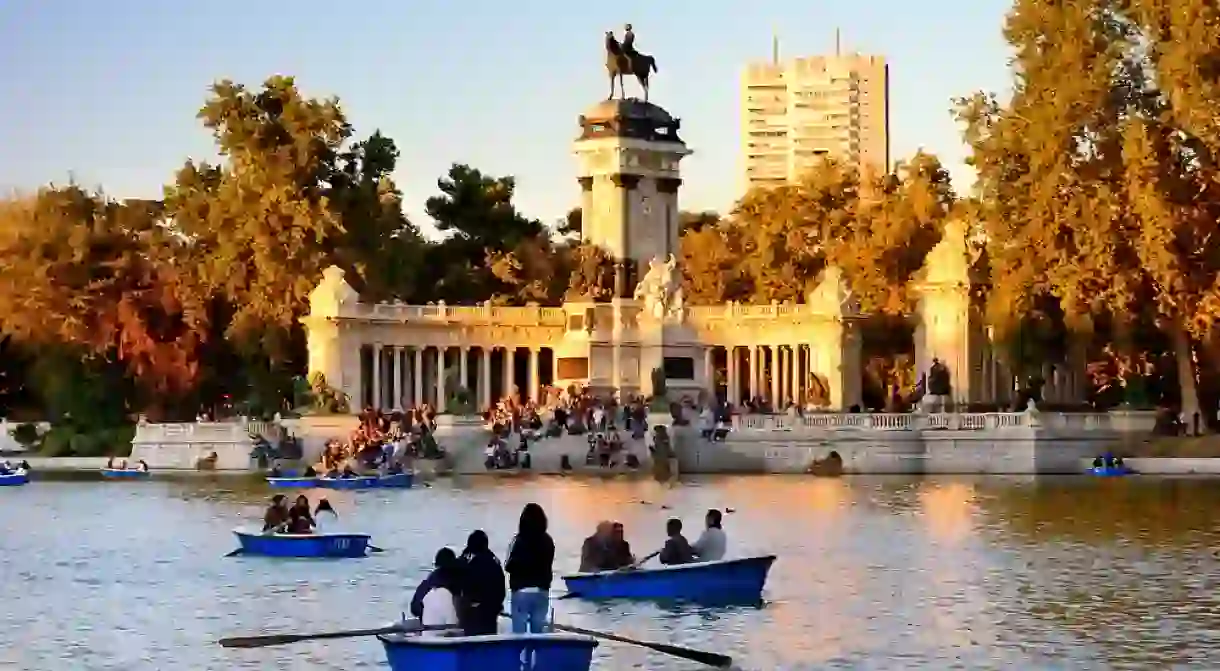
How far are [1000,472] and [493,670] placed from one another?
148 feet

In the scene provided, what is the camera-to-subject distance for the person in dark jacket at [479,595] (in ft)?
73.2

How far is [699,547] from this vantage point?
30.3m

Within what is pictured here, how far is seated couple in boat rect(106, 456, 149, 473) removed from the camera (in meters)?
71.4

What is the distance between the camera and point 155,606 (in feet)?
102

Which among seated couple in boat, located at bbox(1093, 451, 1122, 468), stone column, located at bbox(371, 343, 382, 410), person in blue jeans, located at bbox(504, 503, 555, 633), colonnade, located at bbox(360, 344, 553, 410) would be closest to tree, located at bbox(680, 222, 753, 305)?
colonnade, located at bbox(360, 344, 553, 410)

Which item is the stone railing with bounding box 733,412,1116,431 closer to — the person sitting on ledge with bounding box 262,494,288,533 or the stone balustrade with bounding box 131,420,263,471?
the stone balustrade with bounding box 131,420,263,471

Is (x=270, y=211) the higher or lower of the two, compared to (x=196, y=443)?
higher

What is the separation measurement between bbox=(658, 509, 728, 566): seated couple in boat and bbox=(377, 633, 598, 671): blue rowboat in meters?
7.85

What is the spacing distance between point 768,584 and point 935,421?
113 feet

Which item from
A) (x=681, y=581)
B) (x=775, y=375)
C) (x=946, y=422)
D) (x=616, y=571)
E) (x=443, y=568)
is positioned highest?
(x=775, y=375)

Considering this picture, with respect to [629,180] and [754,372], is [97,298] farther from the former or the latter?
[754,372]

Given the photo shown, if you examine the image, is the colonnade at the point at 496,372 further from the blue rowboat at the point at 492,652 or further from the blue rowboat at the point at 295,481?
the blue rowboat at the point at 492,652

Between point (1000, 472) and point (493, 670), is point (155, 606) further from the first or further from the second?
point (1000, 472)

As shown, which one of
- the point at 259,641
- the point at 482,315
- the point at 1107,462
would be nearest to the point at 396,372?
the point at 482,315
